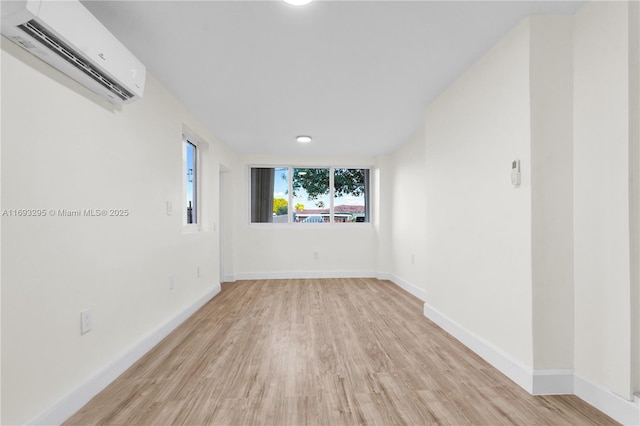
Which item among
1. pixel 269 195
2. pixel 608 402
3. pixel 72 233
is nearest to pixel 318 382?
pixel 608 402

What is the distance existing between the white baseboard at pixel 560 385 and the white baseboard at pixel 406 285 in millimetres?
1567

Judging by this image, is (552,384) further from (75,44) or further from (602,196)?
(75,44)

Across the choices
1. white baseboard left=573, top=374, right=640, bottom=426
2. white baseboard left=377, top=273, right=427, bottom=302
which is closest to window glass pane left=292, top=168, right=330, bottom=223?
white baseboard left=377, top=273, right=427, bottom=302

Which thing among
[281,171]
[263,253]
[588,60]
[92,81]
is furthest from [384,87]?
[263,253]

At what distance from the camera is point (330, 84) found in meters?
2.74

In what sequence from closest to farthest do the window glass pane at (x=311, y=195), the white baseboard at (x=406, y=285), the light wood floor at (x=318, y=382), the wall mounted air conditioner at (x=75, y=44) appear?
the wall mounted air conditioner at (x=75, y=44) → the light wood floor at (x=318, y=382) → the white baseboard at (x=406, y=285) → the window glass pane at (x=311, y=195)

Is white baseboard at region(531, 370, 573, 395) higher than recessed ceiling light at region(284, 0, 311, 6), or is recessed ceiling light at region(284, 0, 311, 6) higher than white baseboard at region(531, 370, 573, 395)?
recessed ceiling light at region(284, 0, 311, 6)

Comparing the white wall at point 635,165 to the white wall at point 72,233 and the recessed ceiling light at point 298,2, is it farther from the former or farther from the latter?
the white wall at point 72,233

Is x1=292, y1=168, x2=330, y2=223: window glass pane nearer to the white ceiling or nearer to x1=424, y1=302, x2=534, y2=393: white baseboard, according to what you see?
the white ceiling

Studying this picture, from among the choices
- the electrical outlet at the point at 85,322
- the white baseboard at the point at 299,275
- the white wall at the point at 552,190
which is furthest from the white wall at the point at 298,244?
the white wall at the point at 552,190

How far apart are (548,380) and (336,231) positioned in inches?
167

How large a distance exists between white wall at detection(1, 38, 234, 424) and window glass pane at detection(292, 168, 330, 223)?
3.24 m

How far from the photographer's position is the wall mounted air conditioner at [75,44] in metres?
1.29

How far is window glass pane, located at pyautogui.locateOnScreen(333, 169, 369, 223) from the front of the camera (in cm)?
607
